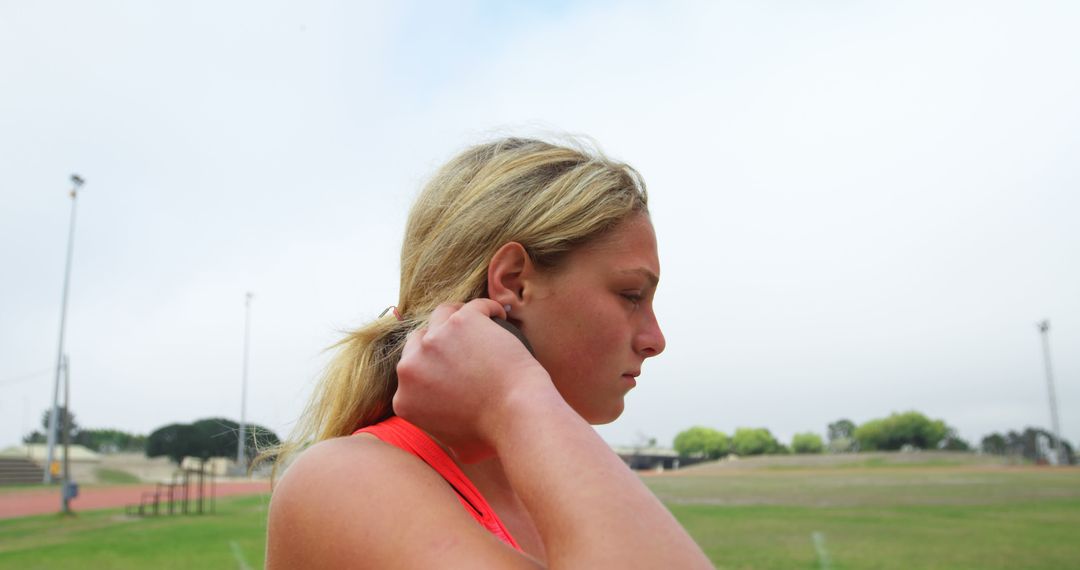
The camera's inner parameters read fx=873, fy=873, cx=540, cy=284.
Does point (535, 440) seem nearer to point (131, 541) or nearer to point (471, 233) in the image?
point (471, 233)

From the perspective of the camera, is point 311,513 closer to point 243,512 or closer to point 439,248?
point 439,248

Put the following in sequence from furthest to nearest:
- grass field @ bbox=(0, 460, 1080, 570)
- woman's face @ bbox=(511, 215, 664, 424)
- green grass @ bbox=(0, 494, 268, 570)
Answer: green grass @ bbox=(0, 494, 268, 570) < grass field @ bbox=(0, 460, 1080, 570) < woman's face @ bbox=(511, 215, 664, 424)

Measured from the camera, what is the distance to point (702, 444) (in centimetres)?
11850

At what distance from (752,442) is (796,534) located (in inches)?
4099

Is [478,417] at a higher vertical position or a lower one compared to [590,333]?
lower

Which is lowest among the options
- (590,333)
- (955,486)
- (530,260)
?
(955,486)

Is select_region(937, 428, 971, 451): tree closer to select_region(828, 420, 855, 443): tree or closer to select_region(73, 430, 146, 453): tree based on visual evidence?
select_region(828, 420, 855, 443): tree

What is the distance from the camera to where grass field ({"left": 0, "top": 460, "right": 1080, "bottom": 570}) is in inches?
540

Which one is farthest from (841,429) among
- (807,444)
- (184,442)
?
(184,442)

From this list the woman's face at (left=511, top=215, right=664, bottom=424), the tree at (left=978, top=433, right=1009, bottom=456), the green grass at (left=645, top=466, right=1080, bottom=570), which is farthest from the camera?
the tree at (left=978, top=433, right=1009, bottom=456)

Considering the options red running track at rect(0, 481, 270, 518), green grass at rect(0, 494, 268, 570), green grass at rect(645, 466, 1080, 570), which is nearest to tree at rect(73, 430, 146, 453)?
red running track at rect(0, 481, 270, 518)

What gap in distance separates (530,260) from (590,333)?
168 mm

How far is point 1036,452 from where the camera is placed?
7488cm

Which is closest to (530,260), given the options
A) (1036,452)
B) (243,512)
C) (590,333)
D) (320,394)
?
(590,333)
